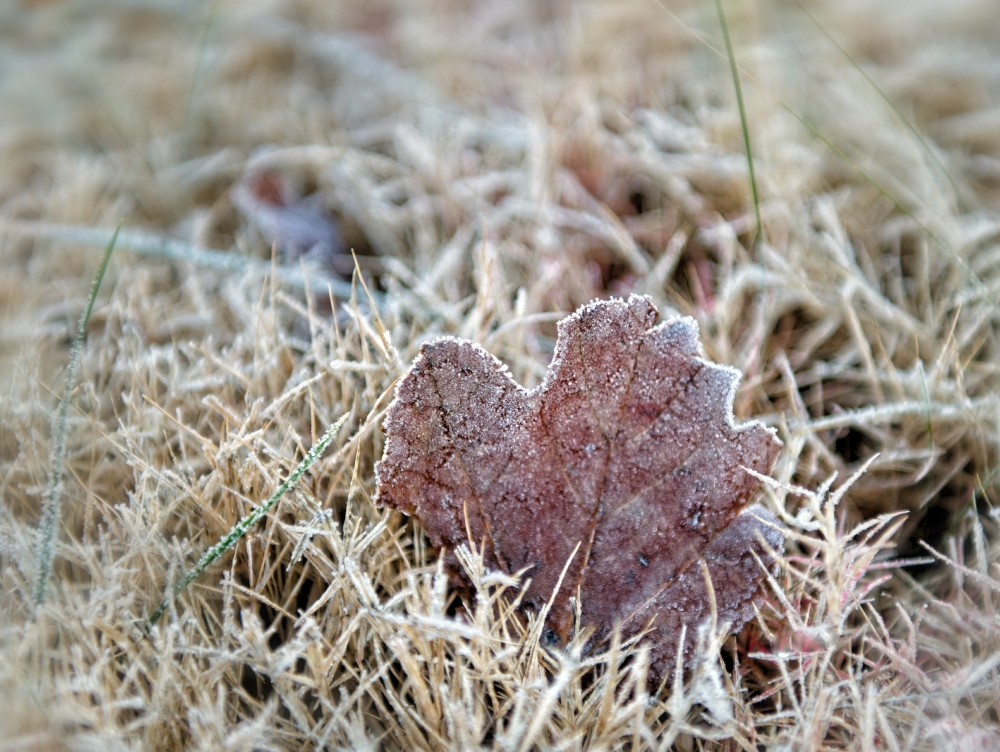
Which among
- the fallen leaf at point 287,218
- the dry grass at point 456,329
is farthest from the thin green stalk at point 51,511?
the fallen leaf at point 287,218

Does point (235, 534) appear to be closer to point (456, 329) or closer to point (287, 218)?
point (456, 329)

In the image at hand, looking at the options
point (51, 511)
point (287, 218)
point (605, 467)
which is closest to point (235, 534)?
point (51, 511)

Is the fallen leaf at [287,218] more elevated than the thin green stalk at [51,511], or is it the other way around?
the fallen leaf at [287,218]

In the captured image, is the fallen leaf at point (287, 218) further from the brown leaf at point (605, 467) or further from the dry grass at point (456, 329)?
the brown leaf at point (605, 467)

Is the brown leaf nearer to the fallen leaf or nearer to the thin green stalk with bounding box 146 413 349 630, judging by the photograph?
the thin green stalk with bounding box 146 413 349 630

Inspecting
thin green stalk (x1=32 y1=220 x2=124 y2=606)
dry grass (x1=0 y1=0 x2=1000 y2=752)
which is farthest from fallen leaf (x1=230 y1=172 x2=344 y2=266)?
thin green stalk (x1=32 y1=220 x2=124 y2=606)

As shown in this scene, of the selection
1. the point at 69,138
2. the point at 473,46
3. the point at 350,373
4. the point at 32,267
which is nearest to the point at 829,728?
the point at 350,373
